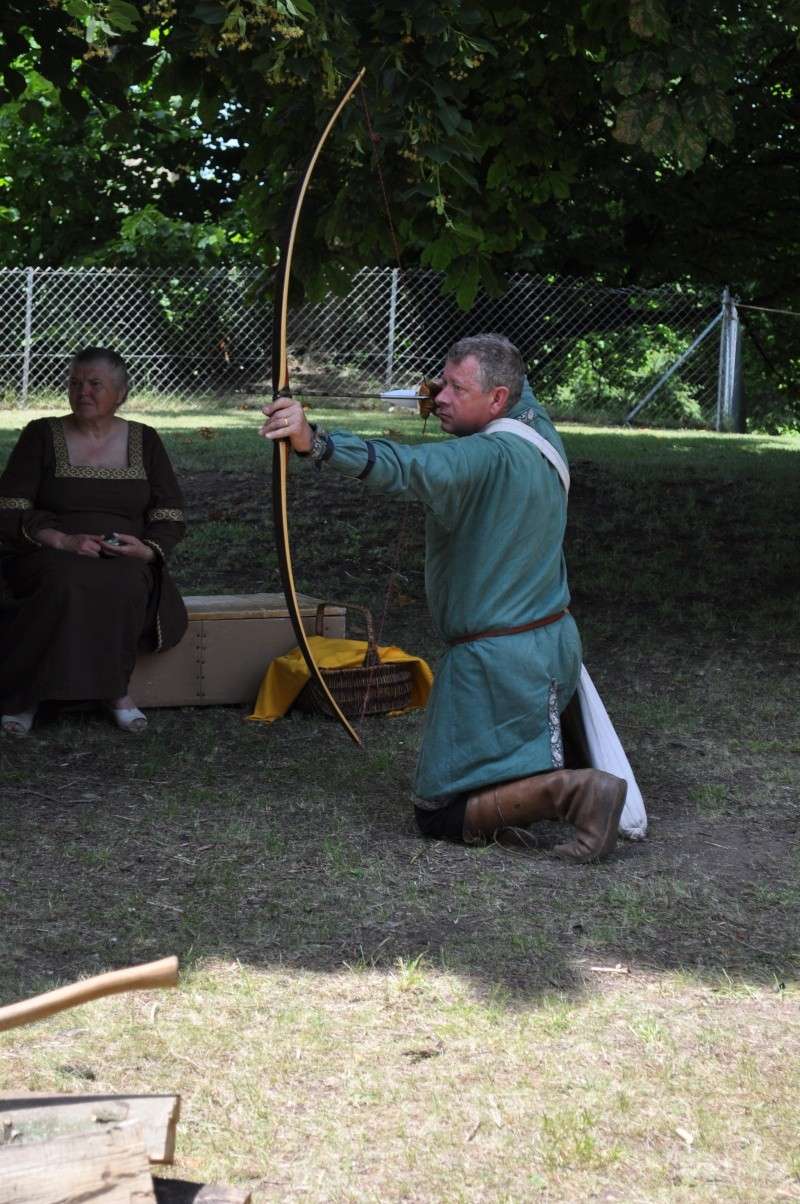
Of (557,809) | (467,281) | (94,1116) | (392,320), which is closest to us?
(94,1116)

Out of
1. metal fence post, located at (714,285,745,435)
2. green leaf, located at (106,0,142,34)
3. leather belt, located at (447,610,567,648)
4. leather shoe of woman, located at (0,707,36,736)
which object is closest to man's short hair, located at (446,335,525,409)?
leather belt, located at (447,610,567,648)

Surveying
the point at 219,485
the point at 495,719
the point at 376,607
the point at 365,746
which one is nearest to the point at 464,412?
the point at 495,719

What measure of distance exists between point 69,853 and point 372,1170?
77.0 inches

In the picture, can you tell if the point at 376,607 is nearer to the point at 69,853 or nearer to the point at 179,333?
the point at 69,853

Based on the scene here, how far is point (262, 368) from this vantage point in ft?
56.1

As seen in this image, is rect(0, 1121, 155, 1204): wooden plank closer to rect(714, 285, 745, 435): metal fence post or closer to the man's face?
the man's face

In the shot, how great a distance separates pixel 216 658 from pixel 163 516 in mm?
571

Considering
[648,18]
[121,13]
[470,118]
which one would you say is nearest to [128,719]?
[121,13]

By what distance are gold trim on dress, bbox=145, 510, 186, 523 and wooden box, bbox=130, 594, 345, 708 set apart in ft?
1.17

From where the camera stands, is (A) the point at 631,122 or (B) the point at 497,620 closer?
(B) the point at 497,620

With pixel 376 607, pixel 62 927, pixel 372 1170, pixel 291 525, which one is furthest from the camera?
pixel 291 525

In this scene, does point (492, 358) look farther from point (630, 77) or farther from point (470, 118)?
point (470, 118)

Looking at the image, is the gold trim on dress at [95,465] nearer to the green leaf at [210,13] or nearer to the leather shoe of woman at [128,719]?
the leather shoe of woman at [128,719]

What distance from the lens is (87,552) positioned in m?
5.88
